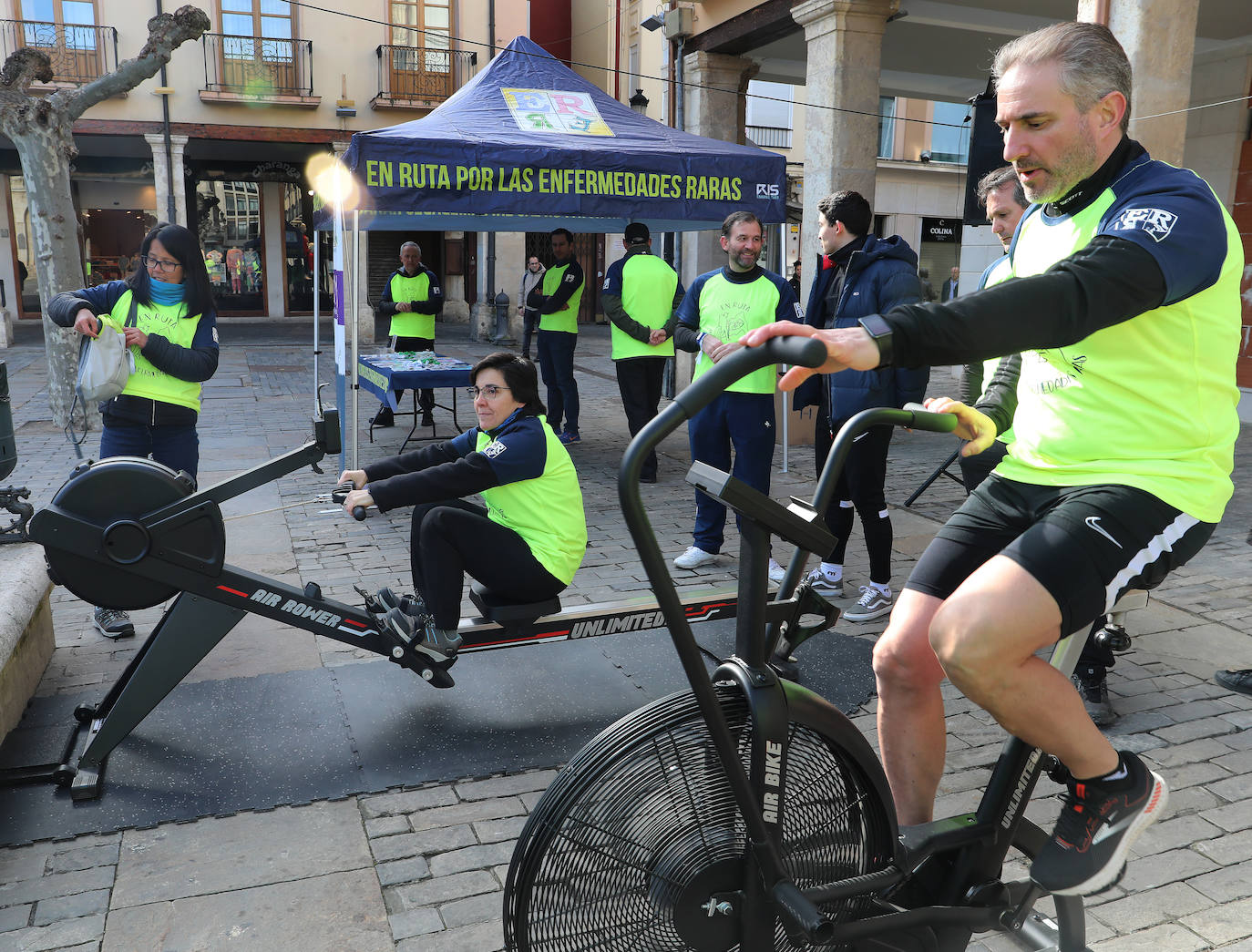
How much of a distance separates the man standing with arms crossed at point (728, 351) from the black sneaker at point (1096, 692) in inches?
69.5

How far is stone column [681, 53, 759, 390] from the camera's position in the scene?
12391 mm

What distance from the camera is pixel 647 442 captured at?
1.58 metres

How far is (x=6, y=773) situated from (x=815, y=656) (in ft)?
10.1

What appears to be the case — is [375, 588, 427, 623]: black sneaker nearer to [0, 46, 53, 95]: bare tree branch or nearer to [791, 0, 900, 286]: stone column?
[791, 0, 900, 286]: stone column

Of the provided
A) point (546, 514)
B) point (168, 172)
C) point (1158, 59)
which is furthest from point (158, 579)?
point (168, 172)

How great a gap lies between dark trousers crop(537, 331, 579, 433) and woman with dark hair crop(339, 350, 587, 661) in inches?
215

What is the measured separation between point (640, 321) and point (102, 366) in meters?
4.39

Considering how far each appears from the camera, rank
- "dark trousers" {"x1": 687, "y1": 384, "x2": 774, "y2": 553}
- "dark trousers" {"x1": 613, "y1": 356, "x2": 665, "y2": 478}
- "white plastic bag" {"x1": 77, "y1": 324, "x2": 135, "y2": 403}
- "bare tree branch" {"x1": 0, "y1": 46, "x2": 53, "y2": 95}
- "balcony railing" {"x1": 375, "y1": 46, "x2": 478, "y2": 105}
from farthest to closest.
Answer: "balcony railing" {"x1": 375, "y1": 46, "x2": 478, "y2": 105}
"bare tree branch" {"x1": 0, "y1": 46, "x2": 53, "y2": 95}
"dark trousers" {"x1": 613, "y1": 356, "x2": 665, "y2": 478}
"dark trousers" {"x1": 687, "y1": 384, "x2": 774, "y2": 553}
"white plastic bag" {"x1": 77, "y1": 324, "x2": 135, "y2": 403}

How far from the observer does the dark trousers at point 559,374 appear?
947 centimetres

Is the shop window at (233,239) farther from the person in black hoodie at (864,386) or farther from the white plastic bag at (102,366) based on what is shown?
the person in black hoodie at (864,386)

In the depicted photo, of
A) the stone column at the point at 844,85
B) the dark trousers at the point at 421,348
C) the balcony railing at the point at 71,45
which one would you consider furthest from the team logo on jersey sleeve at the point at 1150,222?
the balcony railing at the point at 71,45

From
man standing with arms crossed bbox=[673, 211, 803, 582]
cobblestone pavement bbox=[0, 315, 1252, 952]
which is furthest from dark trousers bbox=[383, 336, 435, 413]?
man standing with arms crossed bbox=[673, 211, 803, 582]

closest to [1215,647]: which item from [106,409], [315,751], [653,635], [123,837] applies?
[653,635]

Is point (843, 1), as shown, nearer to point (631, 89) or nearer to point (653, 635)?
point (653, 635)
